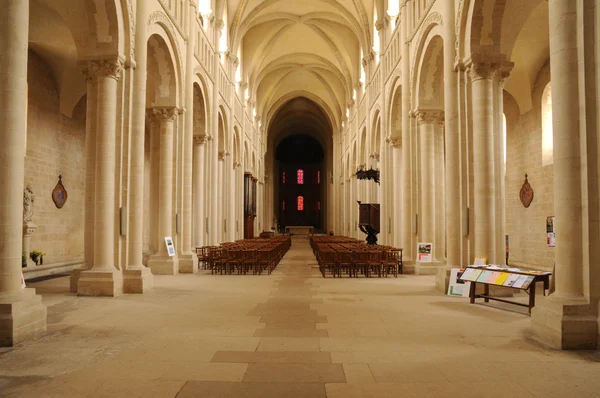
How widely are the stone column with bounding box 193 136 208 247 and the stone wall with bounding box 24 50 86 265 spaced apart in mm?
4869

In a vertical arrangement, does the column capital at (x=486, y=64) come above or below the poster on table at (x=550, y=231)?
above

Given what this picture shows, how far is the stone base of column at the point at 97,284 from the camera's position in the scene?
10.5 m

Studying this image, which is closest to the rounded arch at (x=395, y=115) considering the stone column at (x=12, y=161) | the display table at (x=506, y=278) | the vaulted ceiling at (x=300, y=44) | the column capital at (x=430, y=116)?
the column capital at (x=430, y=116)

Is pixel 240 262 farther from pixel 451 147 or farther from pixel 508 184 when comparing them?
pixel 508 184

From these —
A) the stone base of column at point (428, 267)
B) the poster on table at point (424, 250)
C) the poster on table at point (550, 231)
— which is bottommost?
the stone base of column at point (428, 267)

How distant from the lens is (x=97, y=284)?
10523 mm

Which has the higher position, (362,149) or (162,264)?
(362,149)

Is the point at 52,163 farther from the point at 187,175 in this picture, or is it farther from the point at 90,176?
the point at 90,176

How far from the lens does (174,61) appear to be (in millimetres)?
15172

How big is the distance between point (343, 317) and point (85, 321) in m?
4.37

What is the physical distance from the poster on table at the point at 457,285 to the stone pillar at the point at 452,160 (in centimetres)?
44

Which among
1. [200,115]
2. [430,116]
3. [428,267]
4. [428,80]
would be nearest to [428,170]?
[430,116]

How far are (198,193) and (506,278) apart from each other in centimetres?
1386

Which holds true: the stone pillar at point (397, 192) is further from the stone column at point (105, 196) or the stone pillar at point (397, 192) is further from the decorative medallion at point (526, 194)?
the stone column at point (105, 196)
